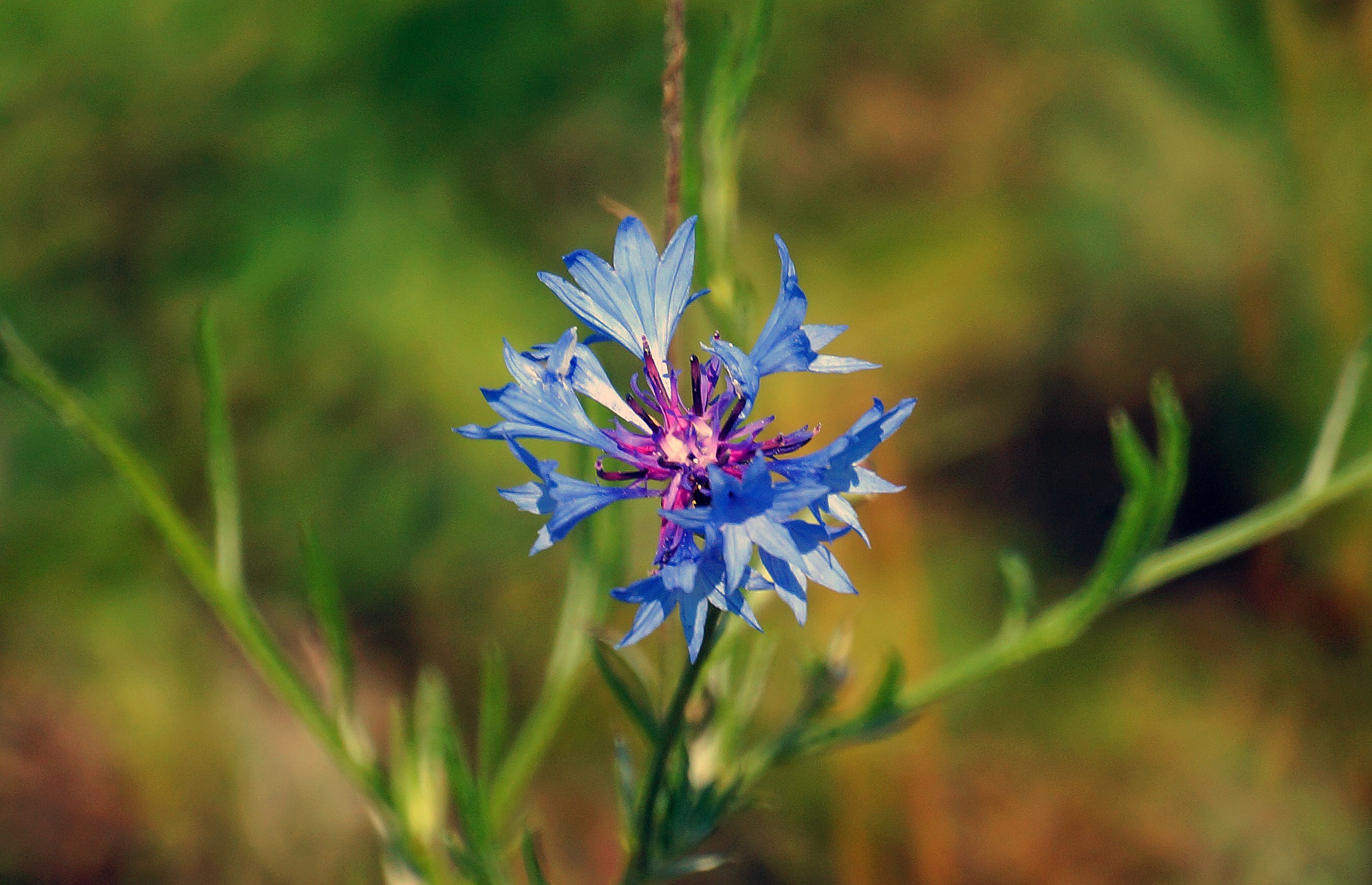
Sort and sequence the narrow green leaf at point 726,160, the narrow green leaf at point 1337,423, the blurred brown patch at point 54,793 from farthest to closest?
the blurred brown patch at point 54,793 → the narrow green leaf at point 1337,423 → the narrow green leaf at point 726,160

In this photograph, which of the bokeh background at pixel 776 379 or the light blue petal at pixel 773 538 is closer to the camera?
the light blue petal at pixel 773 538

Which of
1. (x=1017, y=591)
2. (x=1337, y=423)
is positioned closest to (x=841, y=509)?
(x=1017, y=591)

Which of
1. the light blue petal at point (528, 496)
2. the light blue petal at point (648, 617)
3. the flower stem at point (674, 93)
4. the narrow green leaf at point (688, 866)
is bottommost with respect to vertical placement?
the narrow green leaf at point (688, 866)

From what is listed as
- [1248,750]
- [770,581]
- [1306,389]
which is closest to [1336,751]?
[1248,750]

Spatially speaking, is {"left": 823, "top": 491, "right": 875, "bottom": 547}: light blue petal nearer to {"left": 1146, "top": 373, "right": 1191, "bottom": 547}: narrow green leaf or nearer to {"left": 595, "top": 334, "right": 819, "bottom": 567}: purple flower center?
{"left": 595, "top": 334, "right": 819, "bottom": 567}: purple flower center

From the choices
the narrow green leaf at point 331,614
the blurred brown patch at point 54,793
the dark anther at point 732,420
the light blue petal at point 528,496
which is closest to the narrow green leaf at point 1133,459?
the dark anther at point 732,420

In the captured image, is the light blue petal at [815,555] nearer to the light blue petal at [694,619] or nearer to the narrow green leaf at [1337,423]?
the light blue petal at [694,619]

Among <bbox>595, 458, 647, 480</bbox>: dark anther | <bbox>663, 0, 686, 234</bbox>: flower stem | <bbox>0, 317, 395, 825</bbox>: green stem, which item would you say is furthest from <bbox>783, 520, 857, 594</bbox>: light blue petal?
<bbox>0, 317, 395, 825</bbox>: green stem

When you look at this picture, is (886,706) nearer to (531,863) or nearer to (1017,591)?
(1017,591)
